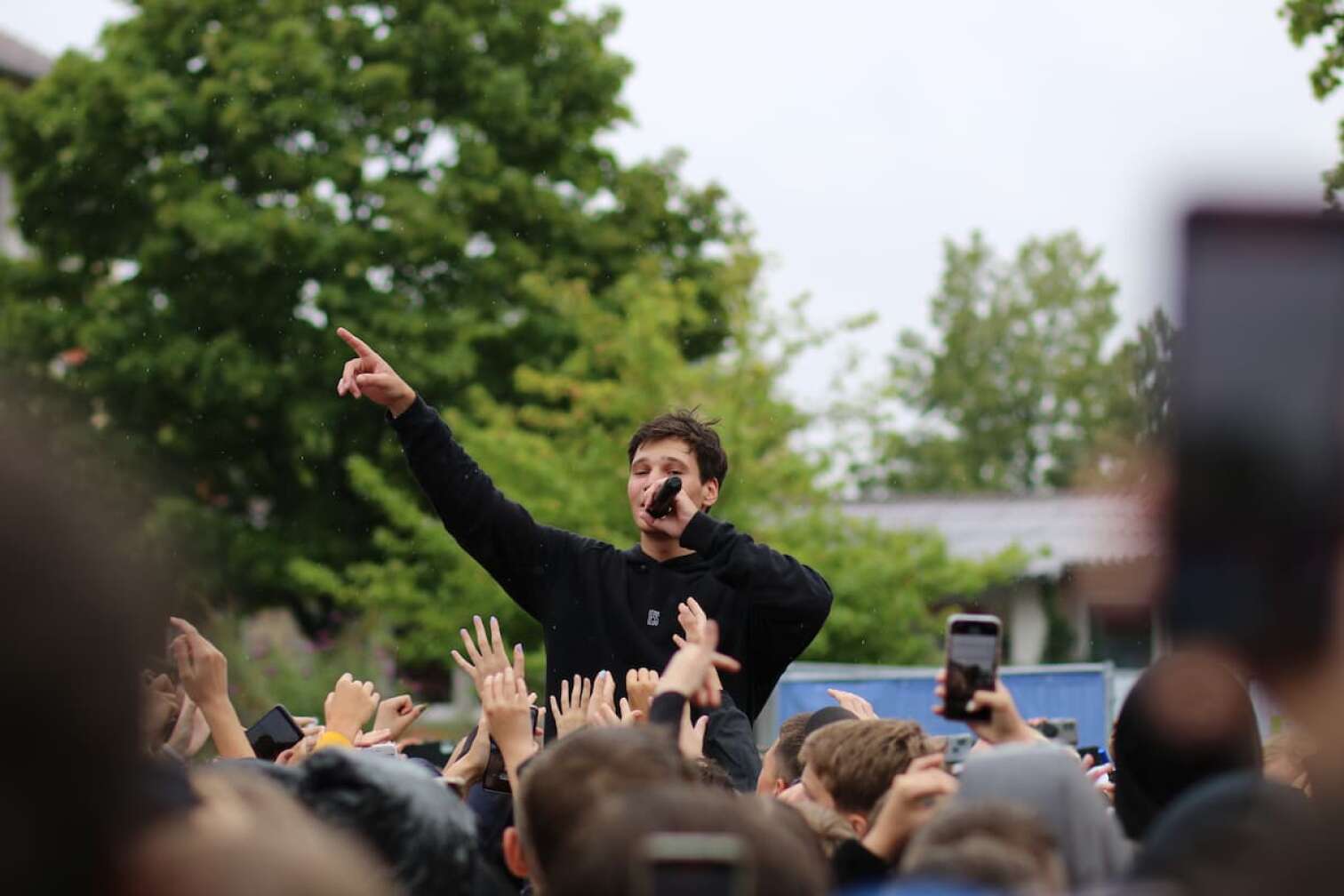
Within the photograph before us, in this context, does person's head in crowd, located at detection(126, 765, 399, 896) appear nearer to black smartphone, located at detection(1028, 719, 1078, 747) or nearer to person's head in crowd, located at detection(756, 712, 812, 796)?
person's head in crowd, located at detection(756, 712, 812, 796)

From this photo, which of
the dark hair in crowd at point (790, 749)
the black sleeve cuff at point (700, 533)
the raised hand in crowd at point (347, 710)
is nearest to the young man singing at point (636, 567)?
the black sleeve cuff at point (700, 533)

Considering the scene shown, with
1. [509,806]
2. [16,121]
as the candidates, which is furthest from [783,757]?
[16,121]

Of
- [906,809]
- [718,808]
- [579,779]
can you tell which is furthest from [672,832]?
[906,809]

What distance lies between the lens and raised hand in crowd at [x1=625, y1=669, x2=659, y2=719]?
419 centimetres

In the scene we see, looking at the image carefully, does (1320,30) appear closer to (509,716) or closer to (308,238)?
(509,716)

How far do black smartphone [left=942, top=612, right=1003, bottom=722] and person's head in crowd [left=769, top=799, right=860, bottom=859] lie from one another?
13.0 inches

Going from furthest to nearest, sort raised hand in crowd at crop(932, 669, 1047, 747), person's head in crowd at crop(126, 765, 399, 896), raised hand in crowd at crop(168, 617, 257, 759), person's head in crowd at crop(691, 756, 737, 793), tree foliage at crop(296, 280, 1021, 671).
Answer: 1. tree foliage at crop(296, 280, 1021, 671)
2. raised hand in crowd at crop(168, 617, 257, 759)
3. person's head in crowd at crop(691, 756, 737, 793)
4. raised hand in crowd at crop(932, 669, 1047, 747)
5. person's head in crowd at crop(126, 765, 399, 896)

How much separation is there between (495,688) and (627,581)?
1.37 meters

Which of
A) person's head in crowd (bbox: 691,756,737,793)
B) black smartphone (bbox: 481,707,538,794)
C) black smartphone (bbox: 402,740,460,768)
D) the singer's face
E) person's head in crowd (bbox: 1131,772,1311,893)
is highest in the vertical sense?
the singer's face

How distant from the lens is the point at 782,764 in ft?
16.1

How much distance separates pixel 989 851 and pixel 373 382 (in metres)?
2.89

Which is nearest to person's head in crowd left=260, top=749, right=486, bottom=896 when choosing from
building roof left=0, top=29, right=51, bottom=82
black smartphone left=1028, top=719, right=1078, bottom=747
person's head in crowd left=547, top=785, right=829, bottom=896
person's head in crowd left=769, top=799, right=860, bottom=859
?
person's head in crowd left=547, top=785, right=829, bottom=896

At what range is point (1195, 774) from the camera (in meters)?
2.98

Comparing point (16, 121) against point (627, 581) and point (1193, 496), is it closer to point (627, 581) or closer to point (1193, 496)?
point (627, 581)
